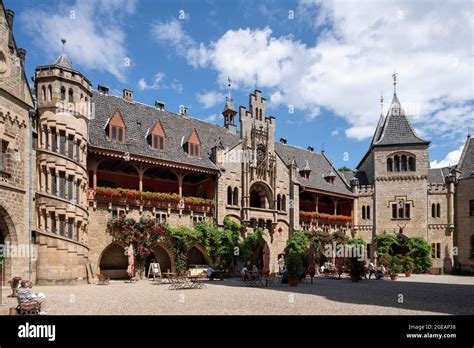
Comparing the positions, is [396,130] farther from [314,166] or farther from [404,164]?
[314,166]

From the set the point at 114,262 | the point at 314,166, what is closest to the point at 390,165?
the point at 314,166

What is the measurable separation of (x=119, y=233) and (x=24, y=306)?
653 inches

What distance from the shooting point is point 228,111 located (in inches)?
1687

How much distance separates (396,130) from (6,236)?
128ft

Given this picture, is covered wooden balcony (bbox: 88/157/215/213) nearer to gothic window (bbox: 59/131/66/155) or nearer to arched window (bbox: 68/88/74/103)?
gothic window (bbox: 59/131/66/155)

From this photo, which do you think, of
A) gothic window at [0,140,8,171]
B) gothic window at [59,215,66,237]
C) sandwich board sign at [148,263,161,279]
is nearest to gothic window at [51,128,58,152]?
gothic window at [0,140,8,171]

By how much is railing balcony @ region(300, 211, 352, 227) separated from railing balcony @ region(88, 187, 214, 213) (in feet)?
36.1

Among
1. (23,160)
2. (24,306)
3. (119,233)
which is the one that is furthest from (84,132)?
(24,306)

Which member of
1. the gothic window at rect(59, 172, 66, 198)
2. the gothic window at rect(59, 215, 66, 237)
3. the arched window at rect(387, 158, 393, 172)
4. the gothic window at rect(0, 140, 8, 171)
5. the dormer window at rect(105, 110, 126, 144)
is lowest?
the gothic window at rect(59, 215, 66, 237)

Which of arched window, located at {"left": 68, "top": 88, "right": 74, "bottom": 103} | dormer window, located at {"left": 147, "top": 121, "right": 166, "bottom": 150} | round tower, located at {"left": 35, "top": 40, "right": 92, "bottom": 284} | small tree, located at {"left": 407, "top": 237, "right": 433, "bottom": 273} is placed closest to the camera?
round tower, located at {"left": 35, "top": 40, "right": 92, "bottom": 284}

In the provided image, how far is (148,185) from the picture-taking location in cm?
3416

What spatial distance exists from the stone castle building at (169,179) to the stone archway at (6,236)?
0.24ft

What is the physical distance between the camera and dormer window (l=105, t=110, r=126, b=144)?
99.5 ft
